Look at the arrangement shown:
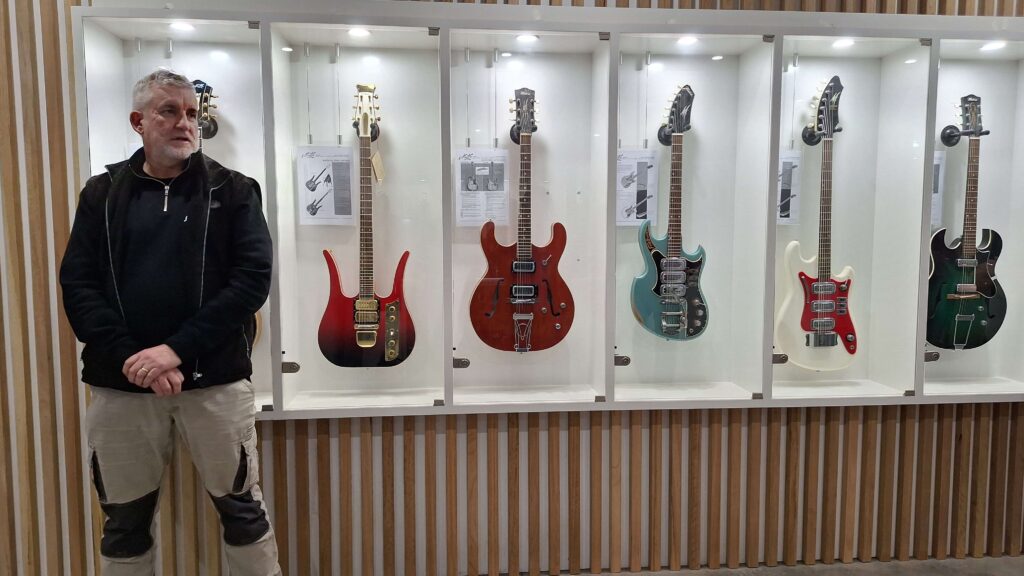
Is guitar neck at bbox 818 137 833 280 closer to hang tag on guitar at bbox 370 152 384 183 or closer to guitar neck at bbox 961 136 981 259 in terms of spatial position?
guitar neck at bbox 961 136 981 259

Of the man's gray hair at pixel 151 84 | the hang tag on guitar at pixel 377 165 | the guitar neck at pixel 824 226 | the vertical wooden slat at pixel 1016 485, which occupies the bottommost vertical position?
the vertical wooden slat at pixel 1016 485

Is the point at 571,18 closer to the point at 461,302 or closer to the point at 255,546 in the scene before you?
the point at 461,302

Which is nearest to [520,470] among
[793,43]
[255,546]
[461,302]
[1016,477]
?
[461,302]

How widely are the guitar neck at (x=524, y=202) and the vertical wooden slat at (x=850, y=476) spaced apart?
1603 mm

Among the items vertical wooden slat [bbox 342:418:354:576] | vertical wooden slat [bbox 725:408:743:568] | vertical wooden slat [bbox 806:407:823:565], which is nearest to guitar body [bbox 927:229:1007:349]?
vertical wooden slat [bbox 806:407:823:565]

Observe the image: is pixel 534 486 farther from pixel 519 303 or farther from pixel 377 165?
pixel 377 165

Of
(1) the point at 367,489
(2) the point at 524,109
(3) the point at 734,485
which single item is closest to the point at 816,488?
(3) the point at 734,485

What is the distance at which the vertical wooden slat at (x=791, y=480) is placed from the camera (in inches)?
106

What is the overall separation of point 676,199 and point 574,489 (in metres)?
1.29

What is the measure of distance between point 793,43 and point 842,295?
1048 mm

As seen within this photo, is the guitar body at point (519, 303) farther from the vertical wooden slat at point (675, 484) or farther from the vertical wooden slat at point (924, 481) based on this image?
the vertical wooden slat at point (924, 481)

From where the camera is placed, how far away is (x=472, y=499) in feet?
8.43

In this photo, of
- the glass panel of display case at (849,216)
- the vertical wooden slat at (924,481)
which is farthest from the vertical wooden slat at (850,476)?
the vertical wooden slat at (924,481)

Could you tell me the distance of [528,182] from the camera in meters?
2.49
